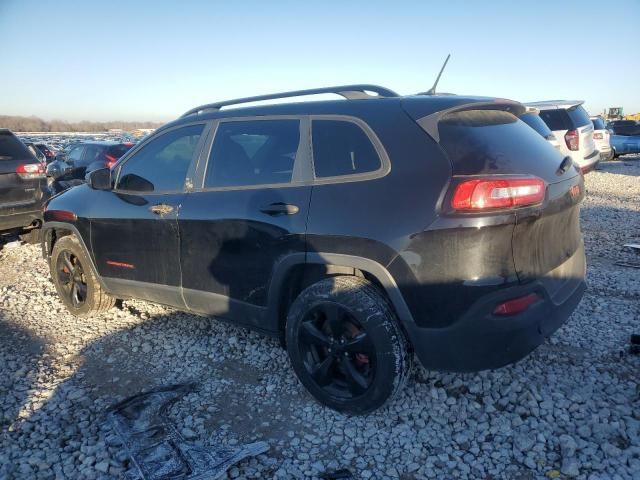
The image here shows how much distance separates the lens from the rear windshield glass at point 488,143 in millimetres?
2508

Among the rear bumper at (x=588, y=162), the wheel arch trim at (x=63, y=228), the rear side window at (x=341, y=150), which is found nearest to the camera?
A: the rear side window at (x=341, y=150)

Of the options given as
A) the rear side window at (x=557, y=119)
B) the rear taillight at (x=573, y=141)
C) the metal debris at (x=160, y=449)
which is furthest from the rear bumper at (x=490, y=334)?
the rear side window at (x=557, y=119)

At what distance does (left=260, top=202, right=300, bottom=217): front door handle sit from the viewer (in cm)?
292

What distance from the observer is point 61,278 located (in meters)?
4.83

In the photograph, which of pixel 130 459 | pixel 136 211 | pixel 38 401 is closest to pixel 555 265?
pixel 130 459

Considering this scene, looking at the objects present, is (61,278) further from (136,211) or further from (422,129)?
(422,129)

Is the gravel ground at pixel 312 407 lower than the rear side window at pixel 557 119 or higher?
lower

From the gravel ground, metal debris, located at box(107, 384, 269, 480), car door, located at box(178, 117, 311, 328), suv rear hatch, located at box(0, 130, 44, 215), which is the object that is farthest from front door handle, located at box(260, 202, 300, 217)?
suv rear hatch, located at box(0, 130, 44, 215)

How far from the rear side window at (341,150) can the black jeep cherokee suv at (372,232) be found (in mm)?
10

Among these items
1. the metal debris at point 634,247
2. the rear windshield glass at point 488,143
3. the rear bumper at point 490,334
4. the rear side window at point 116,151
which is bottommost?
the metal debris at point 634,247

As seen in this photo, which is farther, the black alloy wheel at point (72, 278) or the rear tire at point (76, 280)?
the black alloy wheel at point (72, 278)

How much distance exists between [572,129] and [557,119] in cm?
51

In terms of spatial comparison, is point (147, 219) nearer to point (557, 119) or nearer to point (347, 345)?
point (347, 345)

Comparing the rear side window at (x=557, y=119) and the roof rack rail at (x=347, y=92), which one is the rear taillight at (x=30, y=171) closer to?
the roof rack rail at (x=347, y=92)
